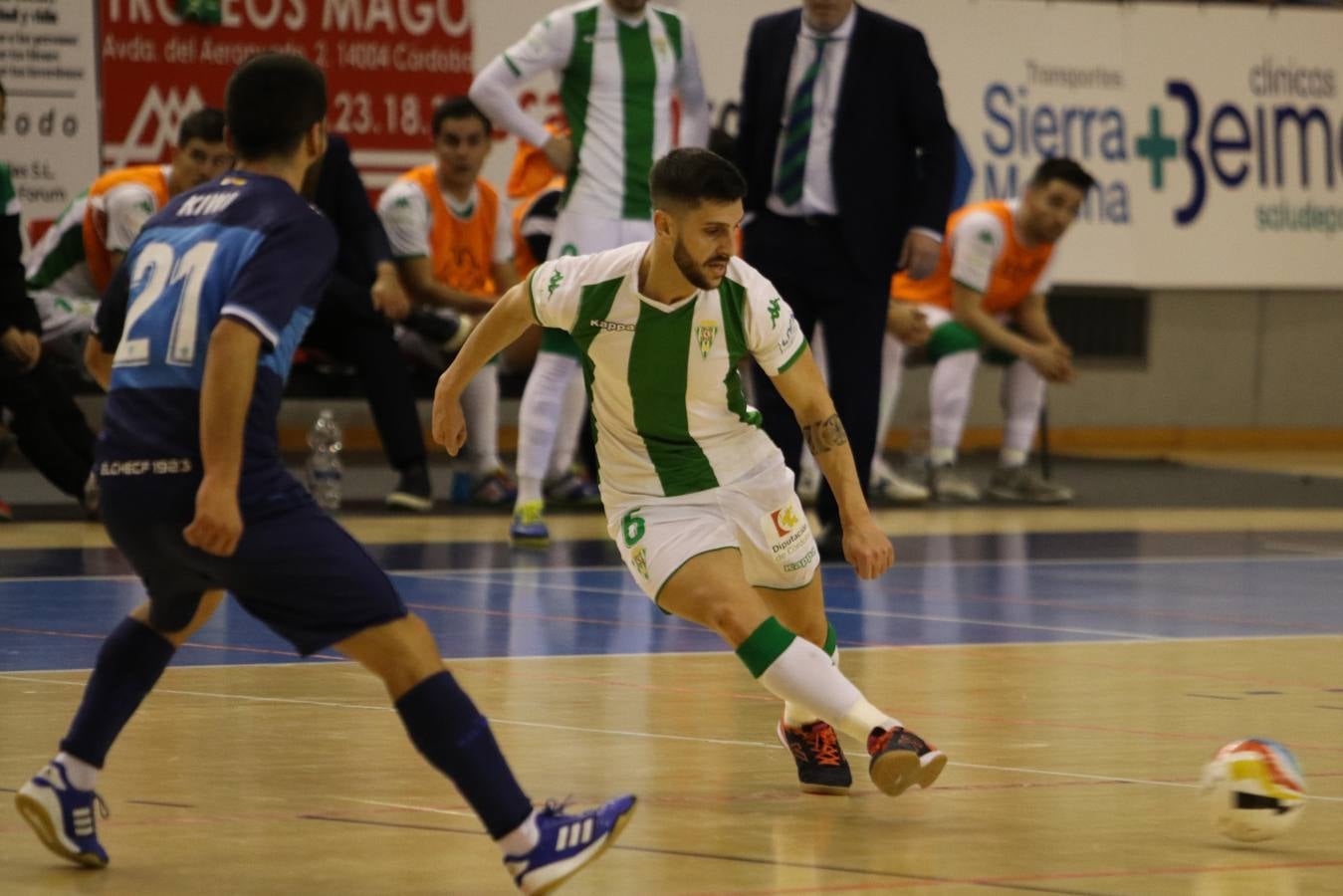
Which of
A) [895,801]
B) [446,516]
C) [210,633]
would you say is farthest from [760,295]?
[446,516]

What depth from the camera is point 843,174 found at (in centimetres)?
847

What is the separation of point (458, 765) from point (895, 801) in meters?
1.13

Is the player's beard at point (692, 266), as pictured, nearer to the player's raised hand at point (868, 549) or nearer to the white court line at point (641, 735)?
the player's raised hand at point (868, 549)

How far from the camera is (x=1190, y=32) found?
593 inches

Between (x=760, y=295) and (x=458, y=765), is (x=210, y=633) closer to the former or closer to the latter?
(x=760, y=295)

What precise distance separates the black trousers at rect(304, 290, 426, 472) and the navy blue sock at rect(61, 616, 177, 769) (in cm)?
658

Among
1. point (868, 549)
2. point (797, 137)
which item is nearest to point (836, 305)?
point (797, 137)

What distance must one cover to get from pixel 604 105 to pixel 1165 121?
6.37m

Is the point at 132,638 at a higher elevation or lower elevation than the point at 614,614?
higher

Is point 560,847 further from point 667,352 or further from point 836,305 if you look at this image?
point 836,305

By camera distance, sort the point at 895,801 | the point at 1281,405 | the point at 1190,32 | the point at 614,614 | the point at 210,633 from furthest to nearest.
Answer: the point at 1281,405
the point at 1190,32
the point at 614,614
the point at 210,633
the point at 895,801

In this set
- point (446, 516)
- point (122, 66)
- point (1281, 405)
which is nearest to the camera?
point (446, 516)

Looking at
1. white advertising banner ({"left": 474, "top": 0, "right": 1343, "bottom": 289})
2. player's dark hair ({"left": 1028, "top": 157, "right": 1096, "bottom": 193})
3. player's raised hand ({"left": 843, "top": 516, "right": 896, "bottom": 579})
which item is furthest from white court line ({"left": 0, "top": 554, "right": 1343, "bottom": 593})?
white advertising banner ({"left": 474, "top": 0, "right": 1343, "bottom": 289})

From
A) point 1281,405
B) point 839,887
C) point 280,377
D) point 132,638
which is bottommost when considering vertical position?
point 1281,405
